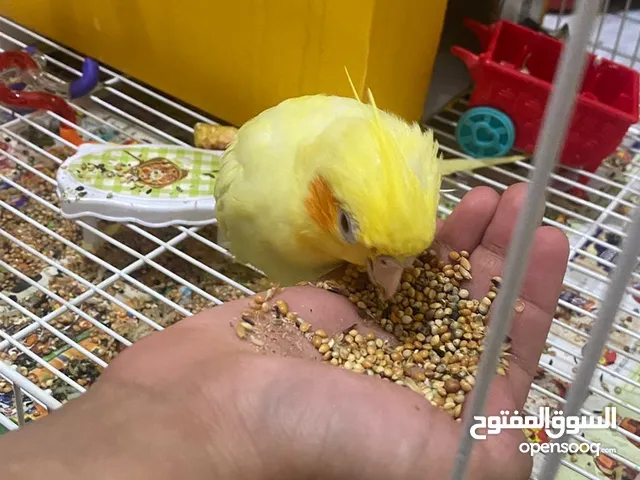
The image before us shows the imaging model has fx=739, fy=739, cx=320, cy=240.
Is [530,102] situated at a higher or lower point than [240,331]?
higher

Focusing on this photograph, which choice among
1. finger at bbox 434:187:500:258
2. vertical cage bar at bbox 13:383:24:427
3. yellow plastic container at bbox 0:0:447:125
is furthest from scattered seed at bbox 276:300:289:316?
yellow plastic container at bbox 0:0:447:125

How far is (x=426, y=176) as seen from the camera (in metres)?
0.76

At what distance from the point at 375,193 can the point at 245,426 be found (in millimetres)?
262

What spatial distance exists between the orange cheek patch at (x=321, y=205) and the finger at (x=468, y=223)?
0.52 ft

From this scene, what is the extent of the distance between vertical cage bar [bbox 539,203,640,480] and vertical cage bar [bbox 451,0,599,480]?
5 cm

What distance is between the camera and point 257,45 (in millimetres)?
1255

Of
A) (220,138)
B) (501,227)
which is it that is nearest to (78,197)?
(220,138)

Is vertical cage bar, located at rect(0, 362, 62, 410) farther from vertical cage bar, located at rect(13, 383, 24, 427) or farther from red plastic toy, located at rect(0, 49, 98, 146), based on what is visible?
red plastic toy, located at rect(0, 49, 98, 146)

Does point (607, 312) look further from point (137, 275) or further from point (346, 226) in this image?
point (137, 275)

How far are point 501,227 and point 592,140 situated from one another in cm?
53

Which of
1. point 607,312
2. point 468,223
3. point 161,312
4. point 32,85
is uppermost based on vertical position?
point 607,312

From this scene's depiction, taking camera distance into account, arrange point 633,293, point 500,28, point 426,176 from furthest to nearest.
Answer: point 500,28 → point 633,293 → point 426,176

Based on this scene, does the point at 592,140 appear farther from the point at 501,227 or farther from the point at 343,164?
the point at 343,164

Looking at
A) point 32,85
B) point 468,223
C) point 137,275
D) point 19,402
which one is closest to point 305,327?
point 468,223
